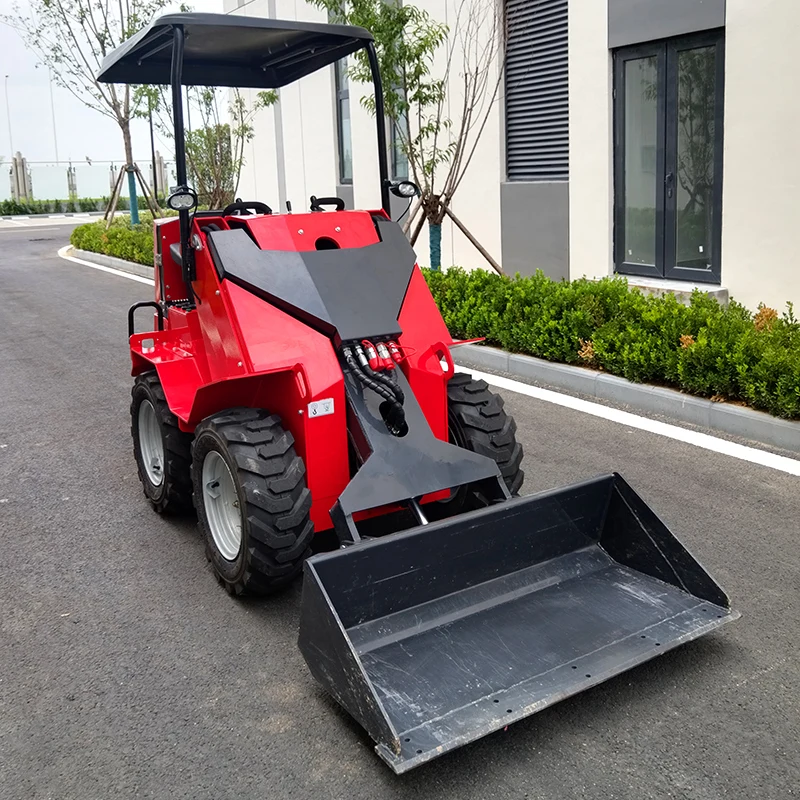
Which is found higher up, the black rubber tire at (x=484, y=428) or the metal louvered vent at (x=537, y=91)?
the metal louvered vent at (x=537, y=91)

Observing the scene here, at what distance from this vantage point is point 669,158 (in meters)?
9.91

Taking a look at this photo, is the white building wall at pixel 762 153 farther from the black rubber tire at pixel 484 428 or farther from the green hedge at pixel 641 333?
the black rubber tire at pixel 484 428

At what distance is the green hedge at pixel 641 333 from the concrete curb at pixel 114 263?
7945 mm

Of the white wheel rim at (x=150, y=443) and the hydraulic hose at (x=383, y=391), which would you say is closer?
the hydraulic hose at (x=383, y=391)

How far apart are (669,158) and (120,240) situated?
36.6 feet

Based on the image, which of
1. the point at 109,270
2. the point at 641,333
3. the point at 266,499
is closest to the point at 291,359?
the point at 266,499

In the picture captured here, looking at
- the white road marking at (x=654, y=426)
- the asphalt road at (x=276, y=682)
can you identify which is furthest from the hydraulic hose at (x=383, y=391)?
the white road marking at (x=654, y=426)

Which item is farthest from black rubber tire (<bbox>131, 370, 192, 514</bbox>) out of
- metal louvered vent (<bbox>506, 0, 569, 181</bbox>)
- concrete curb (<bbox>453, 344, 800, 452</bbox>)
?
metal louvered vent (<bbox>506, 0, 569, 181</bbox>)

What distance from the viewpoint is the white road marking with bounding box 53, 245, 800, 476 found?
5672mm

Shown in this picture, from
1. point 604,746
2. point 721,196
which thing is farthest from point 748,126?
point 604,746

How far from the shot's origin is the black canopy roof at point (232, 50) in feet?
16.0

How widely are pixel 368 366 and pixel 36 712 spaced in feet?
6.22

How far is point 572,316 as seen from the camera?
7707 mm

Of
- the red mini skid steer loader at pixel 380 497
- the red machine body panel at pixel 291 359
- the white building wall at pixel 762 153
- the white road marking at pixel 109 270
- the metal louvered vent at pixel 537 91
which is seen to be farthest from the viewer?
the white road marking at pixel 109 270
